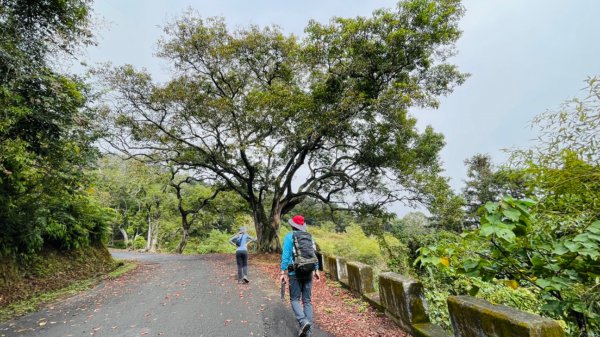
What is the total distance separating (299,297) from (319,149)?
37.2 ft

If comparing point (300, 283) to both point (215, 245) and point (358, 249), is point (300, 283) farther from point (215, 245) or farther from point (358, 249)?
point (215, 245)

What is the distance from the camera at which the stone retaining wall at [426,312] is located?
2488mm

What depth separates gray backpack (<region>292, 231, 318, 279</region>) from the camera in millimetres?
4836

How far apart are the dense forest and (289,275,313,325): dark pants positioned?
2256 mm

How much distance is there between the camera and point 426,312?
15.0ft

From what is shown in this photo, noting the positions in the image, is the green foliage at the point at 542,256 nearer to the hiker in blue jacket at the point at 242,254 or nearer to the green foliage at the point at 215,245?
the hiker in blue jacket at the point at 242,254

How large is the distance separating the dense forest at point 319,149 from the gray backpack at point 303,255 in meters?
2.24

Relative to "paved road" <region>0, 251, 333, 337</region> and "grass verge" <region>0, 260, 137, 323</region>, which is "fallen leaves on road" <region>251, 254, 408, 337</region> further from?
"grass verge" <region>0, 260, 137, 323</region>

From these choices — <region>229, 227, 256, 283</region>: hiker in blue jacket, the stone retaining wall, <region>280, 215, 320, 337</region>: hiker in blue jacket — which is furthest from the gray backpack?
<region>229, 227, 256, 283</region>: hiker in blue jacket

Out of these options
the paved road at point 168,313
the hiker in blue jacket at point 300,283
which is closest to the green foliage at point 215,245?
the paved road at point 168,313

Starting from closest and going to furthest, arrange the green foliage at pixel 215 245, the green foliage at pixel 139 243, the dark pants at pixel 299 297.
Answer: the dark pants at pixel 299 297, the green foliage at pixel 215 245, the green foliage at pixel 139 243

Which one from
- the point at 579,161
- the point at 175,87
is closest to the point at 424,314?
the point at 579,161

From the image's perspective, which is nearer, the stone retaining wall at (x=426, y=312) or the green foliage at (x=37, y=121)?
the stone retaining wall at (x=426, y=312)

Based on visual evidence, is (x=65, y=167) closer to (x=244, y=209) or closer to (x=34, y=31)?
(x=34, y=31)
